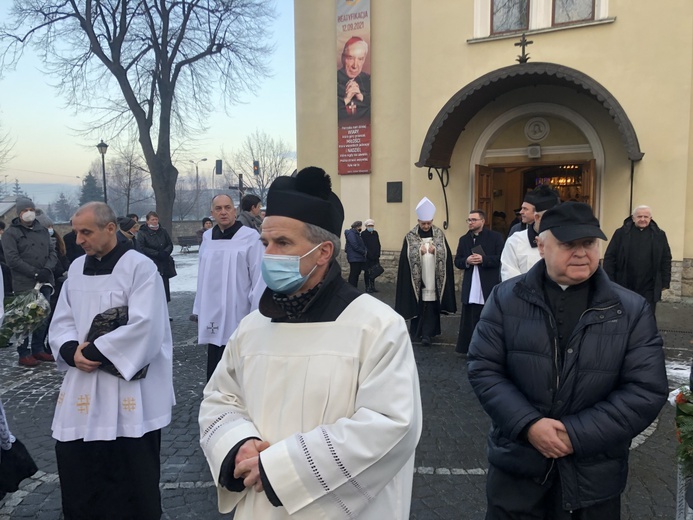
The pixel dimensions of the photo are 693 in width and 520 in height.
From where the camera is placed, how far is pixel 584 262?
2441mm

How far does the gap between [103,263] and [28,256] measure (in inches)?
184

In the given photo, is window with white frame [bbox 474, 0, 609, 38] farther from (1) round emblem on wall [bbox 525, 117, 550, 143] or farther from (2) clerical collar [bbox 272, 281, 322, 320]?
(2) clerical collar [bbox 272, 281, 322, 320]

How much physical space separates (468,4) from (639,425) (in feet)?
40.5

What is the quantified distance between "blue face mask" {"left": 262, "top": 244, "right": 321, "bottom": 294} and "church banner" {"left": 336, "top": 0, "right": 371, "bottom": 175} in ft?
42.2

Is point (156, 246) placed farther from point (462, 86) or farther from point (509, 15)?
point (509, 15)

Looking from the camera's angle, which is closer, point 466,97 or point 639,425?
point 639,425

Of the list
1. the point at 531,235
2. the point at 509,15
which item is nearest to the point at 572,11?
the point at 509,15

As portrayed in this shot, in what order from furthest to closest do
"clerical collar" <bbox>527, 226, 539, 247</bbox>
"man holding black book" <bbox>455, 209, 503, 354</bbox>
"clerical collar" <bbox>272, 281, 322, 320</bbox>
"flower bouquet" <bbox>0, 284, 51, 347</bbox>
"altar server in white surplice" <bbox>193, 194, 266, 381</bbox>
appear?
"man holding black book" <bbox>455, 209, 503, 354</bbox> < "clerical collar" <bbox>527, 226, 539, 247</bbox> < "altar server in white surplice" <bbox>193, 194, 266, 381</bbox> < "flower bouquet" <bbox>0, 284, 51, 347</bbox> < "clerical collar" <bbox>272, 281, 322, 320</bbox>

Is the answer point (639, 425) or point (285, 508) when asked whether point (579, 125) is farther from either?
point (285, 508)

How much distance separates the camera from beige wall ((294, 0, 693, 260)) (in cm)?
1117

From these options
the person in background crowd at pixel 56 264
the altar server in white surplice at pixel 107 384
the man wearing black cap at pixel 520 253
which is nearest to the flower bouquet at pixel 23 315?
the altar server in white surplice at pixel 107 384

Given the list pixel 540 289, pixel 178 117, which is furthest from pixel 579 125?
pixel 178 117

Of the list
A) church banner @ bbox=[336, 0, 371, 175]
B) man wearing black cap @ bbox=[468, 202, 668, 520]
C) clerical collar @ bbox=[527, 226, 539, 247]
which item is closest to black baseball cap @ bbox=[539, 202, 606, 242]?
man wearing black cap @ bbox=[468, 202, 668, 520]

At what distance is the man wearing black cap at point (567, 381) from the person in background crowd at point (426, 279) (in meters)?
5.36
